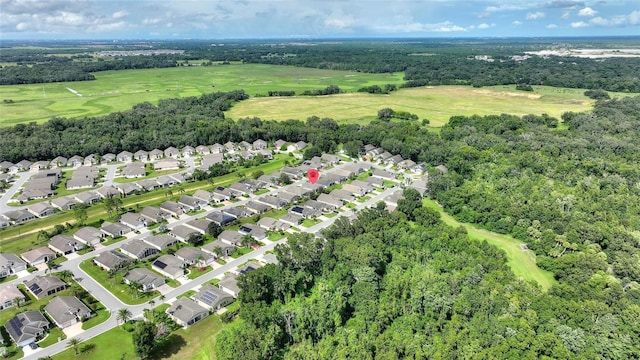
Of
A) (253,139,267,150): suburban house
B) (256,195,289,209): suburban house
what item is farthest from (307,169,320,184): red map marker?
(253,139,267,150): suburban house

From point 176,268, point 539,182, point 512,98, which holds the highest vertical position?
point 512,98

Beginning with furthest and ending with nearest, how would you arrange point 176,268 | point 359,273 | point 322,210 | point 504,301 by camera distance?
point 322,210 < point 176,268 < point 359,273 < point 504,301

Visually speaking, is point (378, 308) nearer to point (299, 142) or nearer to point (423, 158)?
point (423, 158)

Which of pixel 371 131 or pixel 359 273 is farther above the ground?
pixel 371 131

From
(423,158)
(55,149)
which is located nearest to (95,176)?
(55,149)

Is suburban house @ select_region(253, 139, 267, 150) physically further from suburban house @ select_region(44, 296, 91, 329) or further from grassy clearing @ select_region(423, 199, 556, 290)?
suburban house @ select_region(44, 296, 91, 329)

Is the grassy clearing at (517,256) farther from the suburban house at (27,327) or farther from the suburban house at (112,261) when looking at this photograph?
the suburban house at (27,327)
